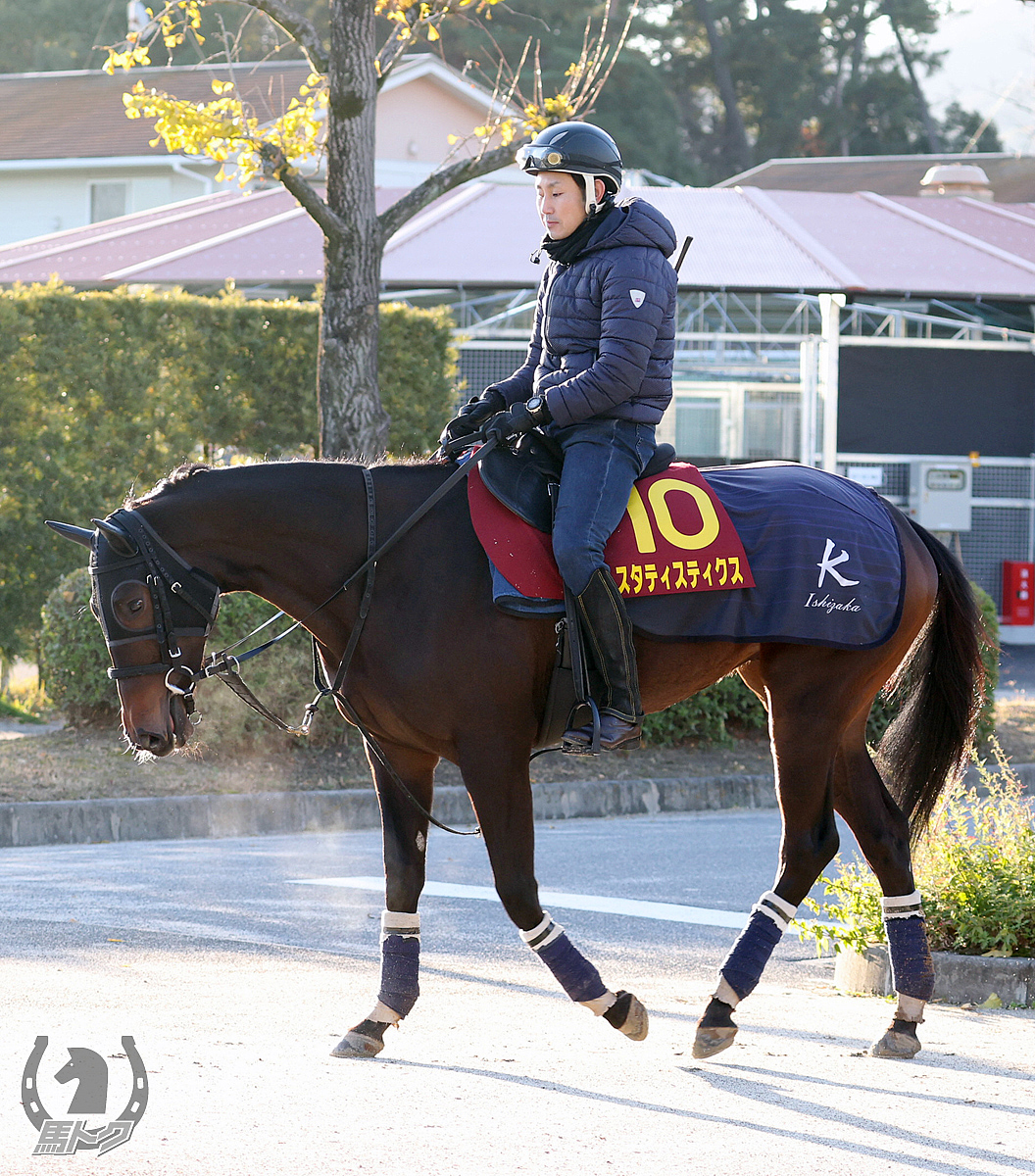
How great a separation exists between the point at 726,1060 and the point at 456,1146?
4.56 feet

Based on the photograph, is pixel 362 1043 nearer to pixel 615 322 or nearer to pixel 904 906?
pixel 904 906

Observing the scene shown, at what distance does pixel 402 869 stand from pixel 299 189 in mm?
7785

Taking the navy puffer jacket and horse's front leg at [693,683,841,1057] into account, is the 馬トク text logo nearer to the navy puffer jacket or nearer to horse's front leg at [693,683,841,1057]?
horse's front leg at [693,683,841,1057]

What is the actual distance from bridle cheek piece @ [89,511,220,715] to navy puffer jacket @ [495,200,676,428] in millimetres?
1321

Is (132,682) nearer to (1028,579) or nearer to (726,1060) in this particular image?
(726,1060)

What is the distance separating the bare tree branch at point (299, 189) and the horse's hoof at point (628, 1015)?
8.04 meters

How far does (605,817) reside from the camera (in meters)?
11.6

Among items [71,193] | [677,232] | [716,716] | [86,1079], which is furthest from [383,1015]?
[71,193]

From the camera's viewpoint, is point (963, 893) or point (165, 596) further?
point (963, 893)

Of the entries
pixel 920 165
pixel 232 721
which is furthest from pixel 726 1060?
pixel 920 165

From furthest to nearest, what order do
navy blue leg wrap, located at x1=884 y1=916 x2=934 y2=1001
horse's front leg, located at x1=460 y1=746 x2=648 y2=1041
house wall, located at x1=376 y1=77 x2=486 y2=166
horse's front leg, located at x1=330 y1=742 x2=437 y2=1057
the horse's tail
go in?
house wall, located at x1=376 y1=77 x2=486 y2=166 → the horse's tail → navy blue leg wrap, located at x1=884 y1=916 x2=934 y2=1001 → horse's front leg, located at x1=330 y1=742 x2=437 y2=1057 → horse's front leg, located at x1=460 y1=746 x2=648 y2=1041


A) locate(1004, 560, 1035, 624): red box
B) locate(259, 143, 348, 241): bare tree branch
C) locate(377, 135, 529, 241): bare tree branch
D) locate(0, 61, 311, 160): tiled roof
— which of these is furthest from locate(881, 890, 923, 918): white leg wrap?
locate(0, 61, 311, 160): tiled roof

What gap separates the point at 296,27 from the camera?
12180 mm

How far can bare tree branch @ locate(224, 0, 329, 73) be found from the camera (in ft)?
38.9
